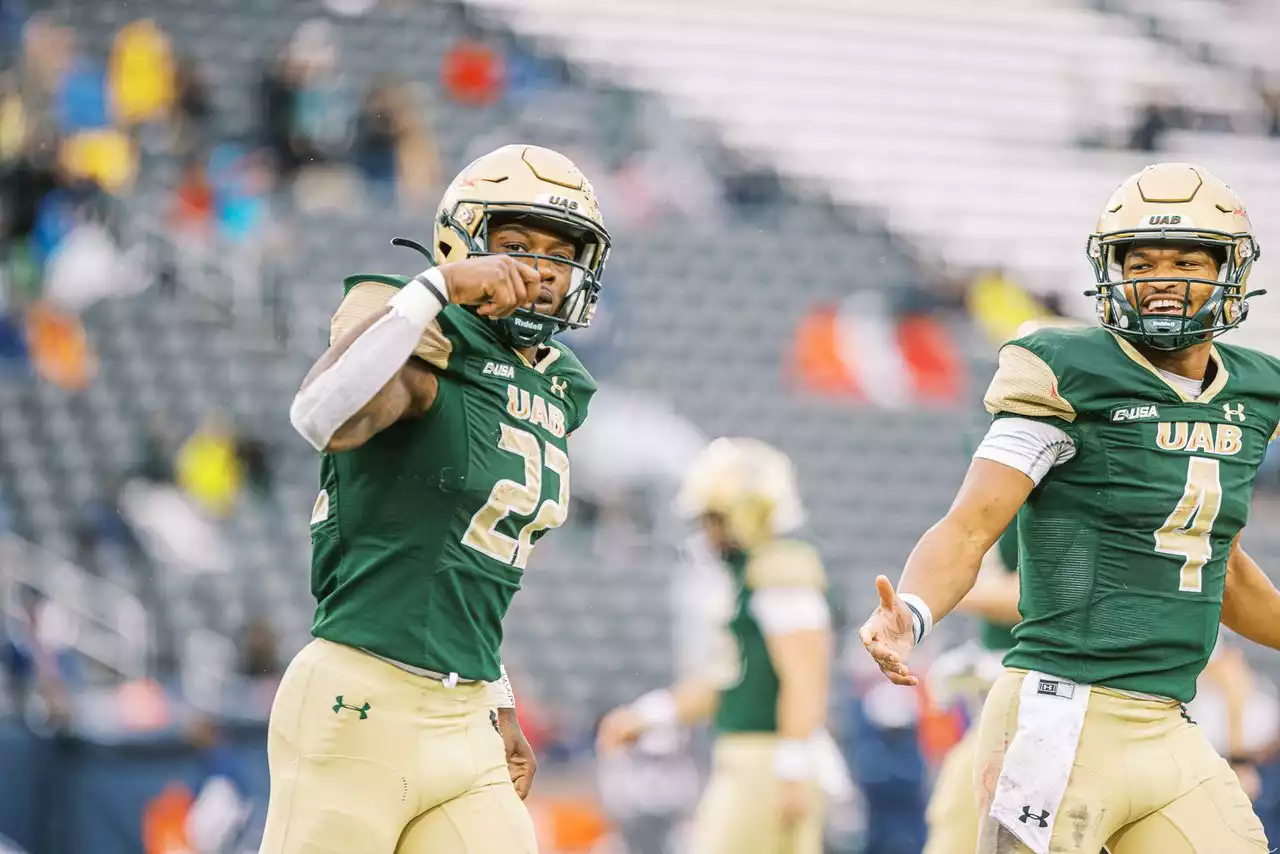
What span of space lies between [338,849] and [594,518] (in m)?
8.87

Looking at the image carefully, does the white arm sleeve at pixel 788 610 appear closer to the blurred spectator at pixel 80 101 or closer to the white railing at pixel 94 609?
the white railing at pixel 94 609

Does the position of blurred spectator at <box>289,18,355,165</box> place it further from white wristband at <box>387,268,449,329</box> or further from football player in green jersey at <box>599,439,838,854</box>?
white wristband at <box>387,268,449,329</box>

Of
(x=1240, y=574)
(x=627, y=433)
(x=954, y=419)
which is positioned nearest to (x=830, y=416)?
(x=954, y=419)

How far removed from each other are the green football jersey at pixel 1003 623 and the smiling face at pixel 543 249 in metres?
2.77

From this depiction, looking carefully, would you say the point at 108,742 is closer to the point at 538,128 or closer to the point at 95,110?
the point at 95,110

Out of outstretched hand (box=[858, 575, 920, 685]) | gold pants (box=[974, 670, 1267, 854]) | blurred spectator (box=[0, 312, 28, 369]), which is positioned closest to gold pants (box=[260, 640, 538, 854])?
outstretched hand (box=[858, 575, 920, 685])

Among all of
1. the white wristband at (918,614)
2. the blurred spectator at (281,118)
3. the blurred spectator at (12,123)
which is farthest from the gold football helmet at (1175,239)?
the blurred spectator at (281,118)

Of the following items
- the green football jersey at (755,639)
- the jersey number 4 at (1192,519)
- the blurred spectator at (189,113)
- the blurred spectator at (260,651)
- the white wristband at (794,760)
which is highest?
the jersey number 4 at (1192,519)

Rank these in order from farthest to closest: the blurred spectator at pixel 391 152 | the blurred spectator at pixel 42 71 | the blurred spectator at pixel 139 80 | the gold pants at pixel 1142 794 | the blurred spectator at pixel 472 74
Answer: the blurred spectator at pixel 472 74 → the blurred spectator at pixel 391 152 → the blurred spectator at pixel 139 80 → the blurred spectator at pixel 42 71 → the gold pants at pixel 1142 794

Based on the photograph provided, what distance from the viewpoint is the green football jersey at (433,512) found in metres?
3.62

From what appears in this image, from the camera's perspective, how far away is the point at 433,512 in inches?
144

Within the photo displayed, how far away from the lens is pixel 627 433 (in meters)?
12.7

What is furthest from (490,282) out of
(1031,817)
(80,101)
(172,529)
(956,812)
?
(80,101)

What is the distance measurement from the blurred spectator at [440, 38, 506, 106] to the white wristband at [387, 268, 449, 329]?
37.9ft
